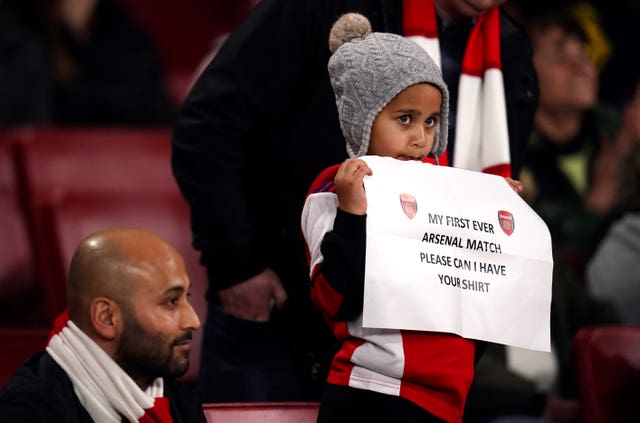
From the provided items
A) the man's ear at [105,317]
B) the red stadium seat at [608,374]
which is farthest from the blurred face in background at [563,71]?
the man's ear at [105,317]

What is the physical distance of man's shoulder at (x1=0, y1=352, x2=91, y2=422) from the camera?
178 cm

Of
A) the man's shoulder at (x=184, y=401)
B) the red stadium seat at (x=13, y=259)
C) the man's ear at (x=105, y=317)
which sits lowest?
the red stadium seat at (x=13, y=259)

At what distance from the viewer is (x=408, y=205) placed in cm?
185

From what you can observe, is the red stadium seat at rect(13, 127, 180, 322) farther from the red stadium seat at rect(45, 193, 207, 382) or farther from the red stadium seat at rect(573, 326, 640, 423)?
the red stadium seat at rect(573, 326, 640, 423)

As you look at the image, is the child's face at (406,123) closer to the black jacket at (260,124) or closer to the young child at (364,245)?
the young child at (364,245)

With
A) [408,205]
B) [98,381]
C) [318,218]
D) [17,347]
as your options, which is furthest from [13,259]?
[408,205]

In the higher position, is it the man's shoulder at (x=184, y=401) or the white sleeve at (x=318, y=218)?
the white sleeve at (x=318, y=218)

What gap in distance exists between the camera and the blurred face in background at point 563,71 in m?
4.27

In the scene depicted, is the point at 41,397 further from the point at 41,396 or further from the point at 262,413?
the point at 262,413

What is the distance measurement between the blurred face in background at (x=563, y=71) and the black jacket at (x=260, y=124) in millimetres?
2134

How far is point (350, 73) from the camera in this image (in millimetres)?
1961

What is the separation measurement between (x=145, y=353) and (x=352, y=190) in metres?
0.45

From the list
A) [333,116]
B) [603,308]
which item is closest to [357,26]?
[333,116]

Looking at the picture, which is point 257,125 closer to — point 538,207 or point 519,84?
point 519,84
